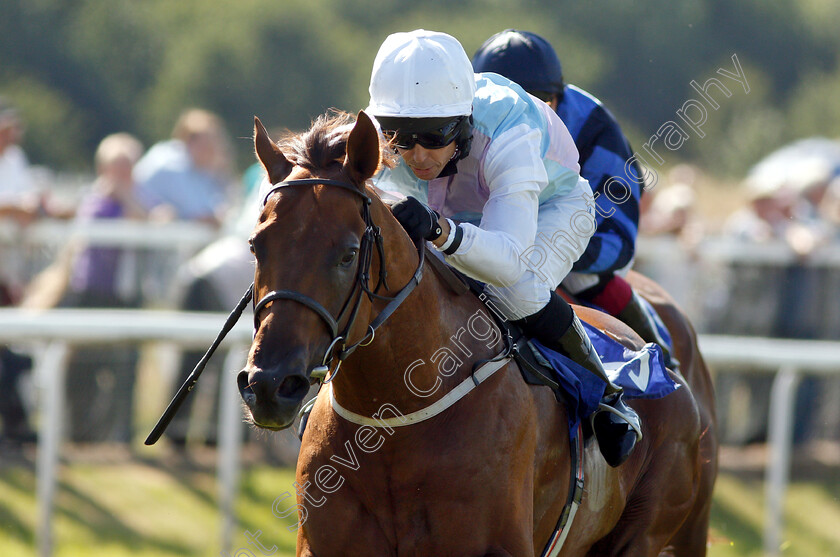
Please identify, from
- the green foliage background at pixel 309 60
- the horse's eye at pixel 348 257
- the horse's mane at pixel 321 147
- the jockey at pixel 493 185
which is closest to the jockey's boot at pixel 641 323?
the jockey at pixel 493 185

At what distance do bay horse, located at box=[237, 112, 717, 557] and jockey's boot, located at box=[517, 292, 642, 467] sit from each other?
0.33 feet

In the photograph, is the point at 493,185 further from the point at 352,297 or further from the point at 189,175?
the point at 189,175

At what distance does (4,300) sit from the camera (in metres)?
7.59

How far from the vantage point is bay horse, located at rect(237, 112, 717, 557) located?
106 inches

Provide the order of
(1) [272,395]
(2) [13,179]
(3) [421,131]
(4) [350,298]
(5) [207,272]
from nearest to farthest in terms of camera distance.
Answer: (1) [272,395] → (4) [350,298] → (3) [421,131] → (5) [207,272] → (2) [13,179]

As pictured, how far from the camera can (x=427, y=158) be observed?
3.37 m

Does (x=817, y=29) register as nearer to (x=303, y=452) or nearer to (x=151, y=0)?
(x=151, y=0)

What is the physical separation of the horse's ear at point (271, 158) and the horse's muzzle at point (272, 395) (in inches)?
23.0

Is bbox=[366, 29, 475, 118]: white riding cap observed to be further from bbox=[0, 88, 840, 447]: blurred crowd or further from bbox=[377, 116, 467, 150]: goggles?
bbox=[0, 88, 840, 447]: blurred crowd

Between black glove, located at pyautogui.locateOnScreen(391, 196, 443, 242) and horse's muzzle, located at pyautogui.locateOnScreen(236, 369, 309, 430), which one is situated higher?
black glove, located at pyautogui.locateOnScreen(391, 196, 443, 242)

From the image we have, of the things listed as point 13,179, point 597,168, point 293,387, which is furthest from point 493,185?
point 13,179

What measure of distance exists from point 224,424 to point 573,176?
121 inches

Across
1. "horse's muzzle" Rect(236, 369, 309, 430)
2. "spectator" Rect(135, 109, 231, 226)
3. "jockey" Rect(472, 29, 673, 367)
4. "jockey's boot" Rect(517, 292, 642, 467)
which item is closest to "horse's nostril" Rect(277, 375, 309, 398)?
"horse's muzzle" Rect(236, 369, 309, 430)

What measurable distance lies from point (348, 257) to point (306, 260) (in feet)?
0.43
